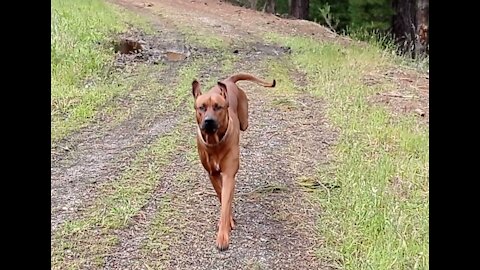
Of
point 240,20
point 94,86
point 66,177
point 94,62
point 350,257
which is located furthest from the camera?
point 240,20

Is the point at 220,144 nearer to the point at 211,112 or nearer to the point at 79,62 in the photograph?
the point at 211,112

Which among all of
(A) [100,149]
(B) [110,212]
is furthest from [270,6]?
(B) [110,212]

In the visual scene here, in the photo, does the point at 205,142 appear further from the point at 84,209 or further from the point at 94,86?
the point at 94,86

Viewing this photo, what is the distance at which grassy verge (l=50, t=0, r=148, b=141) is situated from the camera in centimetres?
707

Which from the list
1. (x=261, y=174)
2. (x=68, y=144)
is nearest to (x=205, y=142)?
(x=261, y=174)

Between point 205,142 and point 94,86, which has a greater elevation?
point 205,142

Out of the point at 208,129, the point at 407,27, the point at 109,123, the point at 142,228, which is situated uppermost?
the point at 208,129

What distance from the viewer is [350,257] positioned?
3.61m

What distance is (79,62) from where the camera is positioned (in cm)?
905

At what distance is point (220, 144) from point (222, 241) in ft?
1.65

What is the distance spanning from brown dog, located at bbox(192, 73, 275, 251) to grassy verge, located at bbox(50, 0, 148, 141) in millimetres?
2605

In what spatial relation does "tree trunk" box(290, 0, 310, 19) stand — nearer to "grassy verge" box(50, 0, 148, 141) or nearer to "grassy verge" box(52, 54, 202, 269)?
"grassy verge" box(50, 0, 148, 141)

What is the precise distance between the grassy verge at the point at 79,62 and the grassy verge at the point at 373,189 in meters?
2.39
